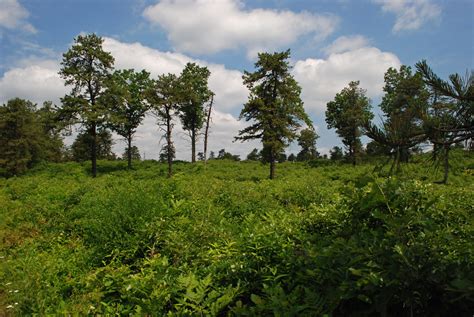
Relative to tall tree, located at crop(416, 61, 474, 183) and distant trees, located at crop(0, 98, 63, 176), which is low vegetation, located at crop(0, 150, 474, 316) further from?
distant trees, located at crop(0, 98, 63, 176)

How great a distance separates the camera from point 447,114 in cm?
311

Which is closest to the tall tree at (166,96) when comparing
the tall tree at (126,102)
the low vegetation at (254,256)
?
the tall tree at (126,102)

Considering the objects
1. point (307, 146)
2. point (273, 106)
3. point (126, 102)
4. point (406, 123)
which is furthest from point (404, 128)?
point (307, 146)

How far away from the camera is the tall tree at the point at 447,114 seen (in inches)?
117

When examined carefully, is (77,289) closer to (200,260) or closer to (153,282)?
(153,282)

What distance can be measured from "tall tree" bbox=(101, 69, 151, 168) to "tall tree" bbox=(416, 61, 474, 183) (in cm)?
3358

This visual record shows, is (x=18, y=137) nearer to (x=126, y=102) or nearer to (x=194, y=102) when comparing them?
(x=126, y=102)

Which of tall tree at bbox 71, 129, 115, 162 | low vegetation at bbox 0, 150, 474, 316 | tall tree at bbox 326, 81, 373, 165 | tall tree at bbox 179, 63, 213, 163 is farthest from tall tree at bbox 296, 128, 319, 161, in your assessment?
low vegetation at bbox 0, 150, 474, 316

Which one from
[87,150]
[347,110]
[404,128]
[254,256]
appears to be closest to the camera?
[404,128]

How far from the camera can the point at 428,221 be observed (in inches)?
122

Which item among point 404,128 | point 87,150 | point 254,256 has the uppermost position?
point 87,150

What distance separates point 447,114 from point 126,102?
37.7m

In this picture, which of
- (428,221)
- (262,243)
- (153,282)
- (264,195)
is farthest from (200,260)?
(264,195)

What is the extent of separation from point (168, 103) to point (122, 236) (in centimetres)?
2997
